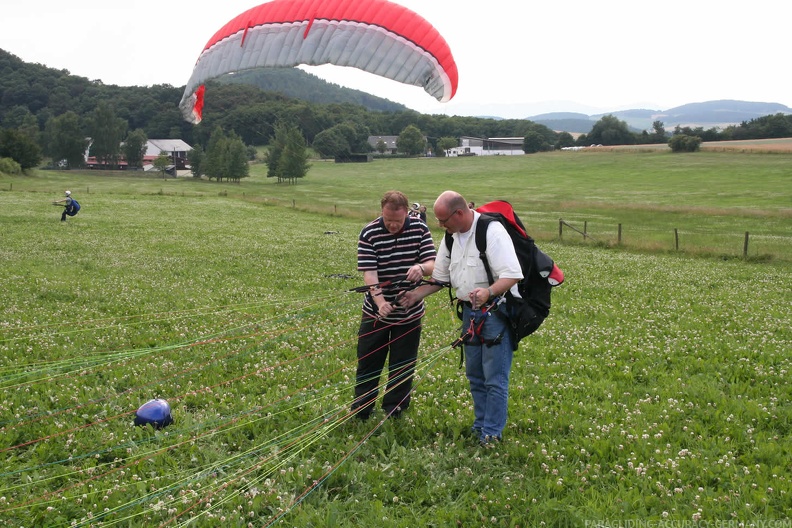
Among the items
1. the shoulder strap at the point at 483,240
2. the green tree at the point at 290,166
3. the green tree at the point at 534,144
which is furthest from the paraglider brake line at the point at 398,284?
the green tree at the point at 534,144

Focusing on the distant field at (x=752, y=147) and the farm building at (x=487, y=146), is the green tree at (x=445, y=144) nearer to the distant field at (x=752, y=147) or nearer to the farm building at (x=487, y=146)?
the farm building at (x=487, y=146)

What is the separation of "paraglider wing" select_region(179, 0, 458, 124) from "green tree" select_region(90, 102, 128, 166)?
349 ft

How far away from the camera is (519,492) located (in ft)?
15.2

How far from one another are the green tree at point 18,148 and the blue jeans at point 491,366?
86106mm

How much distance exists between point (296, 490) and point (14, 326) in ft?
22.8

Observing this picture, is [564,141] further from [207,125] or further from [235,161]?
[207,125]

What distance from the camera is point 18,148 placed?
7569 cm

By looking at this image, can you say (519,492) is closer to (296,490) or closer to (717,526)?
(717,526)

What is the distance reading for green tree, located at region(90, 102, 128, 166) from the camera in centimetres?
10481

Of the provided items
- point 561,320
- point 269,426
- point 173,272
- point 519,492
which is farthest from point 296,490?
point 173,272

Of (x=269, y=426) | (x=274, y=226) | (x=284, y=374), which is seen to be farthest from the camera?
(x=274, y=226)

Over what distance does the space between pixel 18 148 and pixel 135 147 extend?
30645 mm

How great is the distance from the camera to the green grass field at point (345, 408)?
4484 mm

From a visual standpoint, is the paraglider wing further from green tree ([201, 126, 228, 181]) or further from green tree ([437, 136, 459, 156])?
green tree ([437, 136, 459, 156])
